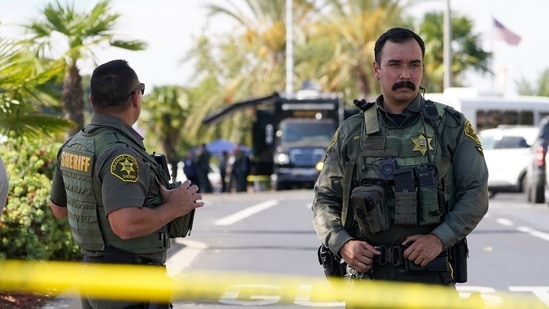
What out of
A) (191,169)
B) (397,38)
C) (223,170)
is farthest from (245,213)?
(397,38)

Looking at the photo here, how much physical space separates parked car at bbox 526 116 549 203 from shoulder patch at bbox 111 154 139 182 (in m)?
19.8

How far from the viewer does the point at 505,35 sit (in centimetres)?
5031

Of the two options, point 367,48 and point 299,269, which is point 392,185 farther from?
point 367,48

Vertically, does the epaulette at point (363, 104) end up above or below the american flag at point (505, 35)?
below

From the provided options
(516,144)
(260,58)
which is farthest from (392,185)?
(260,58)

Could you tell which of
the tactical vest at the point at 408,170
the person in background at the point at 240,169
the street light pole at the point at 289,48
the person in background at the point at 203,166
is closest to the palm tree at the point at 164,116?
the street light pole at the point at 289,48

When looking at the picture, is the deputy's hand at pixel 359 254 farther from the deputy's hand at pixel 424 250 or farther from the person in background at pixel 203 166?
the person in background at pixel 203 166

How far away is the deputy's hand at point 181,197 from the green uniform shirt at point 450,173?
55cm

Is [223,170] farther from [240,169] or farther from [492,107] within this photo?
[492,107]

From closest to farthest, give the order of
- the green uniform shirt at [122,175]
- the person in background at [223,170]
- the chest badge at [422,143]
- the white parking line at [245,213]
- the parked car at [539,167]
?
the green uniform shirt at [122,175]
the chest badge at [422,143]
the white parking line at [245,213]
the parked car at [539,167]
the person in background at [223,170]

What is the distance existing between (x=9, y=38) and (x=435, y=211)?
23.1ft

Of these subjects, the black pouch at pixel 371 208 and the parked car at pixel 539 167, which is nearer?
the black pouch at pixel 371 208

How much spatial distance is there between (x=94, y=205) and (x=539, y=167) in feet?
66.9

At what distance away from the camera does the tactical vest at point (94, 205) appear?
4.71m
